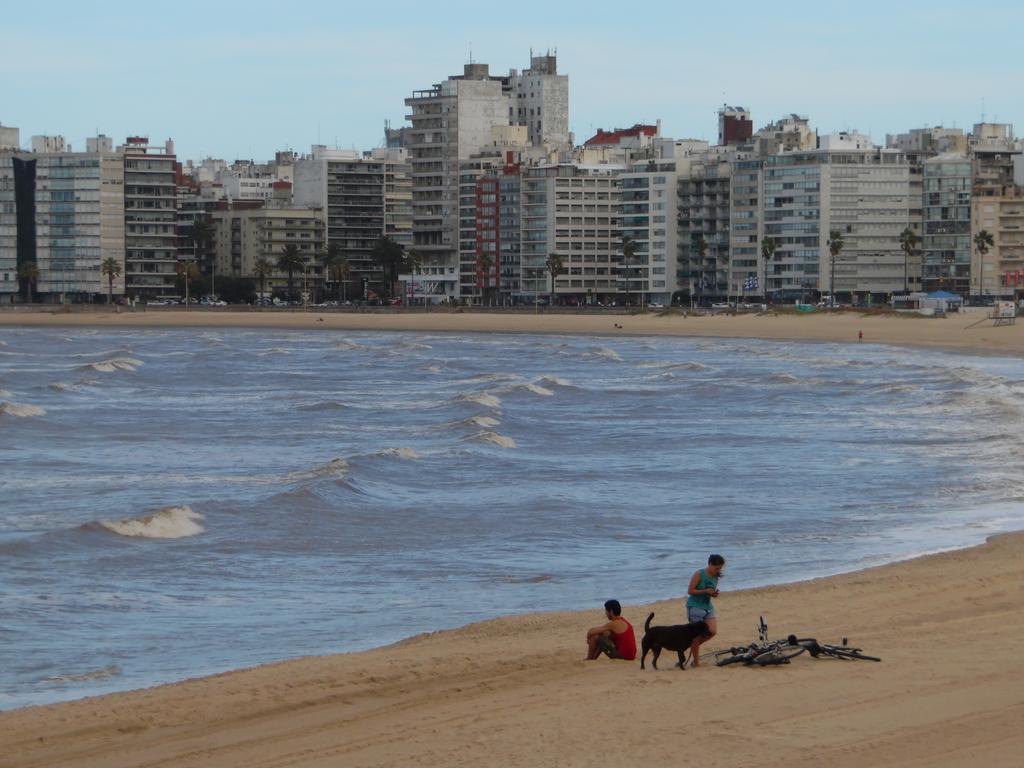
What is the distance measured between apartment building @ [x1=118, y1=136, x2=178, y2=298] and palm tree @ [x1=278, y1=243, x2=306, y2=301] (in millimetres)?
11448

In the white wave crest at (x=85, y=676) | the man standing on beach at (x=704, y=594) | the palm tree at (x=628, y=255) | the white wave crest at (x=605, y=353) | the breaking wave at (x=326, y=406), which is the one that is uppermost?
the palm tree at (x=628, y=255)

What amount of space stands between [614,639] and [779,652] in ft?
5.03

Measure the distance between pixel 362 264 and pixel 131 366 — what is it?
119m

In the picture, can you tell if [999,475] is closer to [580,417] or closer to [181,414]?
[580,417]

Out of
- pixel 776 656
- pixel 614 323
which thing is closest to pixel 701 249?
pixel 614 323

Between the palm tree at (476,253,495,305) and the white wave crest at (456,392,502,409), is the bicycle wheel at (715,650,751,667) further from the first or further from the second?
the palm tree at (476,253,495,305)

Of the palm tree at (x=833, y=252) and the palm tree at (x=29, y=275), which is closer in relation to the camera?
the palm tree at (x=833, y=252)

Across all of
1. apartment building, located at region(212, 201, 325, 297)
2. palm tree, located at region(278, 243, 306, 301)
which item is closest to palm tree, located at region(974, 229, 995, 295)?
apartment building, located at region(212, 201, 325, 297)

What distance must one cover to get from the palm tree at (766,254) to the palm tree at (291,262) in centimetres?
5280

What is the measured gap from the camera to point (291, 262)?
→ 7397 inches

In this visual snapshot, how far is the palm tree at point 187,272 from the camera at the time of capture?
181 meters

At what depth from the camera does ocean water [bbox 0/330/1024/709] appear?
64.2 ft

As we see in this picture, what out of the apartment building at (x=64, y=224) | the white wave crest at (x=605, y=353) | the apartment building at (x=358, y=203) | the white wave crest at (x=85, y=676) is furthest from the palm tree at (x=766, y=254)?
the white wave crest at (x=85, y=676)

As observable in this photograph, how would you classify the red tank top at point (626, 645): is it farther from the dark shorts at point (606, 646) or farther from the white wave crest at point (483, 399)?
the white wave crest at point (483, 399)
